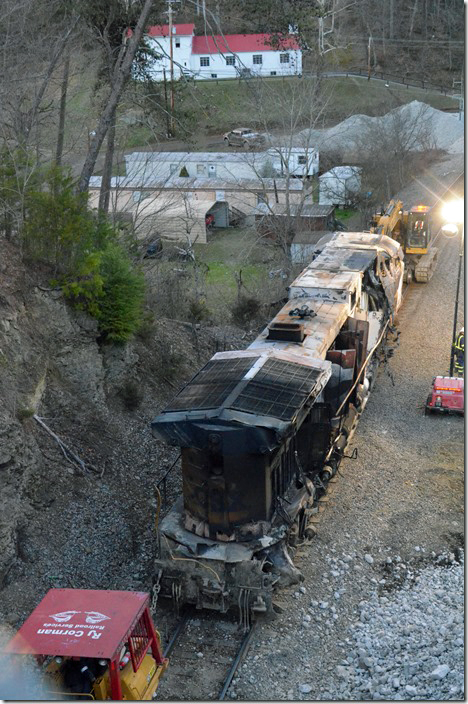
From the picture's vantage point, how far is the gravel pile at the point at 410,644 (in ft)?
34.4

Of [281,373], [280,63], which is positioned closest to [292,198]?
[280,63]

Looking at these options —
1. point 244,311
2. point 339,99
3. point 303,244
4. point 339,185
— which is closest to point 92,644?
point 244,311

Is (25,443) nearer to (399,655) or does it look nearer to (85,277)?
(85,277)

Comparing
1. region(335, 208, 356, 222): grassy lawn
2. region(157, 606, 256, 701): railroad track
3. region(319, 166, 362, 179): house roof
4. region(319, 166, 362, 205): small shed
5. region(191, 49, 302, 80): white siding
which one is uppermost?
region(191, 49, 302, 80): white siding

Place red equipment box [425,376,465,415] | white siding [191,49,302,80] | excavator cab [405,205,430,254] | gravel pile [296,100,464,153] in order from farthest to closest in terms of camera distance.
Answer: white siding [191,49,302,80], gravel pile [296,100,464,153], excavator cab [405,205,430,254], red equipment box [425,376,465,415]

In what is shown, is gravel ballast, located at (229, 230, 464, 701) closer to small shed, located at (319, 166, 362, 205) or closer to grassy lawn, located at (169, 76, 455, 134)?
small shed, located at (319, 166, 362, 205)

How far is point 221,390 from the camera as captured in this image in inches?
476

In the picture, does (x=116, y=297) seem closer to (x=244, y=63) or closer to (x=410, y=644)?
(x=410, y=644)

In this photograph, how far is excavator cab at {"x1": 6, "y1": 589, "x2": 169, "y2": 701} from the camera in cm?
898

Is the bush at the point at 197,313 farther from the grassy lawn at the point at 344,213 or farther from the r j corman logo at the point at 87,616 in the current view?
the grassy lawn at the point at 344,213

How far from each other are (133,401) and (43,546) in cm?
488

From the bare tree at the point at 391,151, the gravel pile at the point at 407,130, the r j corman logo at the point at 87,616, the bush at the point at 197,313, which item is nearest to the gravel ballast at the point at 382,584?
the r j corman logo at the point at 87,616

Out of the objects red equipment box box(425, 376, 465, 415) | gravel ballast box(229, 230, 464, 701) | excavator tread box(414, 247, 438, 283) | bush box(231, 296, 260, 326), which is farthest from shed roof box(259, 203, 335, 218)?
red equipment box box(425, 376, 465, 415)

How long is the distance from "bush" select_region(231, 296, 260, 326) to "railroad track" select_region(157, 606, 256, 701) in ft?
41.9
